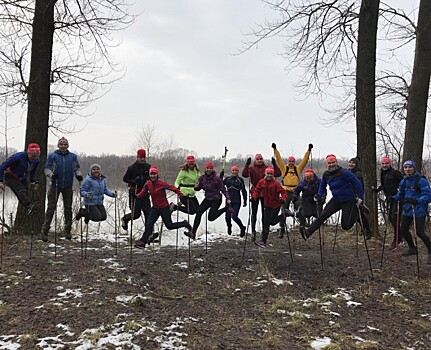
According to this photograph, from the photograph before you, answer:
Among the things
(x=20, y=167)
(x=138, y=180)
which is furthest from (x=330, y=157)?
(x=20, y=167)

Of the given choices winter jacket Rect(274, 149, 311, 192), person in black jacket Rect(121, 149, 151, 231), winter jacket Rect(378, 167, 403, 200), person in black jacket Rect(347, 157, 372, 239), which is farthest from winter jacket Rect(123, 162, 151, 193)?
winter jacket Rect(378, 167, 403, 200)

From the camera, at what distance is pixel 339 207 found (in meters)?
8.17

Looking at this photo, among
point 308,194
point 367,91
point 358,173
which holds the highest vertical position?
point 367,91

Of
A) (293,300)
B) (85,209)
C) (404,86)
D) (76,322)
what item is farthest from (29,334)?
(404,86)

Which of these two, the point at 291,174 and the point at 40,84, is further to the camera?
the point at 291,174

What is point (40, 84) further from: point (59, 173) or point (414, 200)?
point (414, 200)

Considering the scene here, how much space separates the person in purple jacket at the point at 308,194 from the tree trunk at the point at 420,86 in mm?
4171

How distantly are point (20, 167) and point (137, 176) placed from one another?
8.06 ft

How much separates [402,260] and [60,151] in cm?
735

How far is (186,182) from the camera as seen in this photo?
370 inches

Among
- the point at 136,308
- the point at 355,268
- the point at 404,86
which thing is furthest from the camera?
the point at 404,86

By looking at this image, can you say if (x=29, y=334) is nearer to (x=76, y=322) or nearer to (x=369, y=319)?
(x=76, y=322)

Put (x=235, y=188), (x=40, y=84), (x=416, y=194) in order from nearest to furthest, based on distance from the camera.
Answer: (x=416, y=194)
(x=40, y=84)
(x=235, y=188)

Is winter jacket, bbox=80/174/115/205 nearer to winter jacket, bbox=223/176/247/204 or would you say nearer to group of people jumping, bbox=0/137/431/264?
group of people jumping, bbox=0/137/431/264
